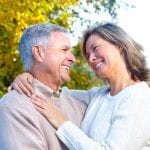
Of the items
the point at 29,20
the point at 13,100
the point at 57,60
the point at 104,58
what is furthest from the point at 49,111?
the point at 29,20

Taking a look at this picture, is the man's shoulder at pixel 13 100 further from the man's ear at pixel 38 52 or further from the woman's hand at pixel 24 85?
the man's ear at pixel 38 52

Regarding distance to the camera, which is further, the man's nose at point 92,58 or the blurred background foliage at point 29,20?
the blurred background foliage at point 29,20

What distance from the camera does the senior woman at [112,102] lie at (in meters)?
3.13

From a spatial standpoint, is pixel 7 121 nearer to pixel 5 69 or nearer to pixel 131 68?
pixel 131 68

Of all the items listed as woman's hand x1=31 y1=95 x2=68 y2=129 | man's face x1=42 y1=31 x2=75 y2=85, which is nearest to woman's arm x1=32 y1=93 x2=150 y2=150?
woman's hand x1=31 y1=95 x2=68 y2=129

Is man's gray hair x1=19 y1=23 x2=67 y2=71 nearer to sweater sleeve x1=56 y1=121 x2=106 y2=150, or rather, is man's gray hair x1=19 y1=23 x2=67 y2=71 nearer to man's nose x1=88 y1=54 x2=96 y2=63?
man's nose x1=88 y1=54 x2=96 y2=63

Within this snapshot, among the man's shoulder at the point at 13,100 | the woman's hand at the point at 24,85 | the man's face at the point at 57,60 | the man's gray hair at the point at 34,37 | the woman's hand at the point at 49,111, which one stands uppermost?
the man's gray hair at the point at 34,37

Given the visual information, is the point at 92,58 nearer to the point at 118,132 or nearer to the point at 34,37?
the point at 34,37

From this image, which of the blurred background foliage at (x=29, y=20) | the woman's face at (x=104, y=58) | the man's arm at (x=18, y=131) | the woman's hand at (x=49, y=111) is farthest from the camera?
the blurred background foliage at (x=29, y=20)

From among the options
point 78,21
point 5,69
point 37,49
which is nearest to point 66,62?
point 37,49

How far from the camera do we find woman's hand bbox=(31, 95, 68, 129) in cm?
325

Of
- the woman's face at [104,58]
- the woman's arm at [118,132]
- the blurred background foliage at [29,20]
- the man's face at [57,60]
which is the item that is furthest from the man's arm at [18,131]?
the blurred background foliage at [29,20]

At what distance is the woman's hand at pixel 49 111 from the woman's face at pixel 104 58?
358 millimetres

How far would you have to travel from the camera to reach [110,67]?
3.39 meters
